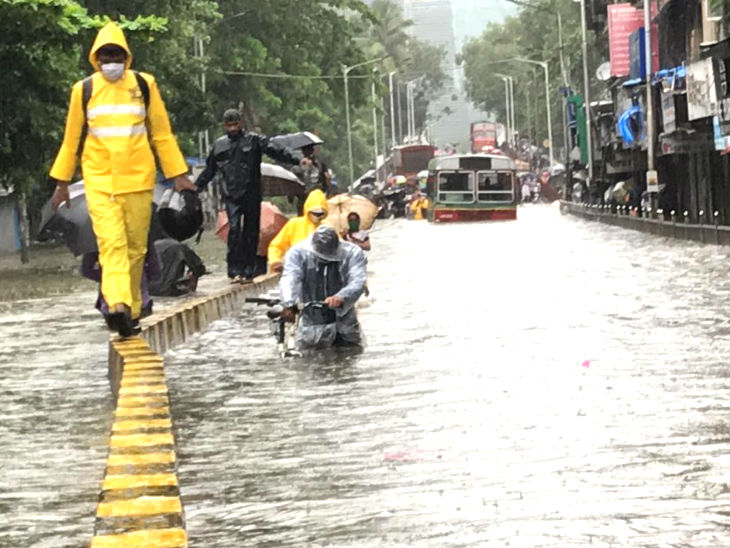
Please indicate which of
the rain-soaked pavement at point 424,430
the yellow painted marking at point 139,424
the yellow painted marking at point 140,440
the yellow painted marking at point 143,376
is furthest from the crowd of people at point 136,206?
the yellow painted marking at point 140,440

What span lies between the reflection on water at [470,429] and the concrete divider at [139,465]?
9.3 inches

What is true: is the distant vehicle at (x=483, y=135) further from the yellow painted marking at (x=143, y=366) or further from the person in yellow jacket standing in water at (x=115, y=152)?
the yellow painted marking at (x=143, y=366)

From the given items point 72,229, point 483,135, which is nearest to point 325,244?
point 72,229

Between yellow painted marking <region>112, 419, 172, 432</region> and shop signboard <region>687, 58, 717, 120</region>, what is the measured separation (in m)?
35.1

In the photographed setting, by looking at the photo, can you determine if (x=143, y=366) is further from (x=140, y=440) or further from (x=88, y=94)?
(x=140, y=440)

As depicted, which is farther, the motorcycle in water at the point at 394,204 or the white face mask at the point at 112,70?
the motorcycle in water at the point at 394,204

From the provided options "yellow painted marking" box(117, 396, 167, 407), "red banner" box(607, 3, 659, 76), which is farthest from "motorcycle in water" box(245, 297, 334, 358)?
"red banner" box(607, 3, 659, 76)

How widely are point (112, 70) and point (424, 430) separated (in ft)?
11.7

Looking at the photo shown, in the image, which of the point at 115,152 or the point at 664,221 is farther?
the point at 664,221

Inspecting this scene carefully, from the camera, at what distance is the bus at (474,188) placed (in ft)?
233

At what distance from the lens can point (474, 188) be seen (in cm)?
7188

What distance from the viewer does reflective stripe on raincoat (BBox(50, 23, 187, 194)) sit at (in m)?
11.8

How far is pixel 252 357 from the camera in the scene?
1359cm

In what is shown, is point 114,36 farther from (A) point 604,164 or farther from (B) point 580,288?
(A) point 604,164
